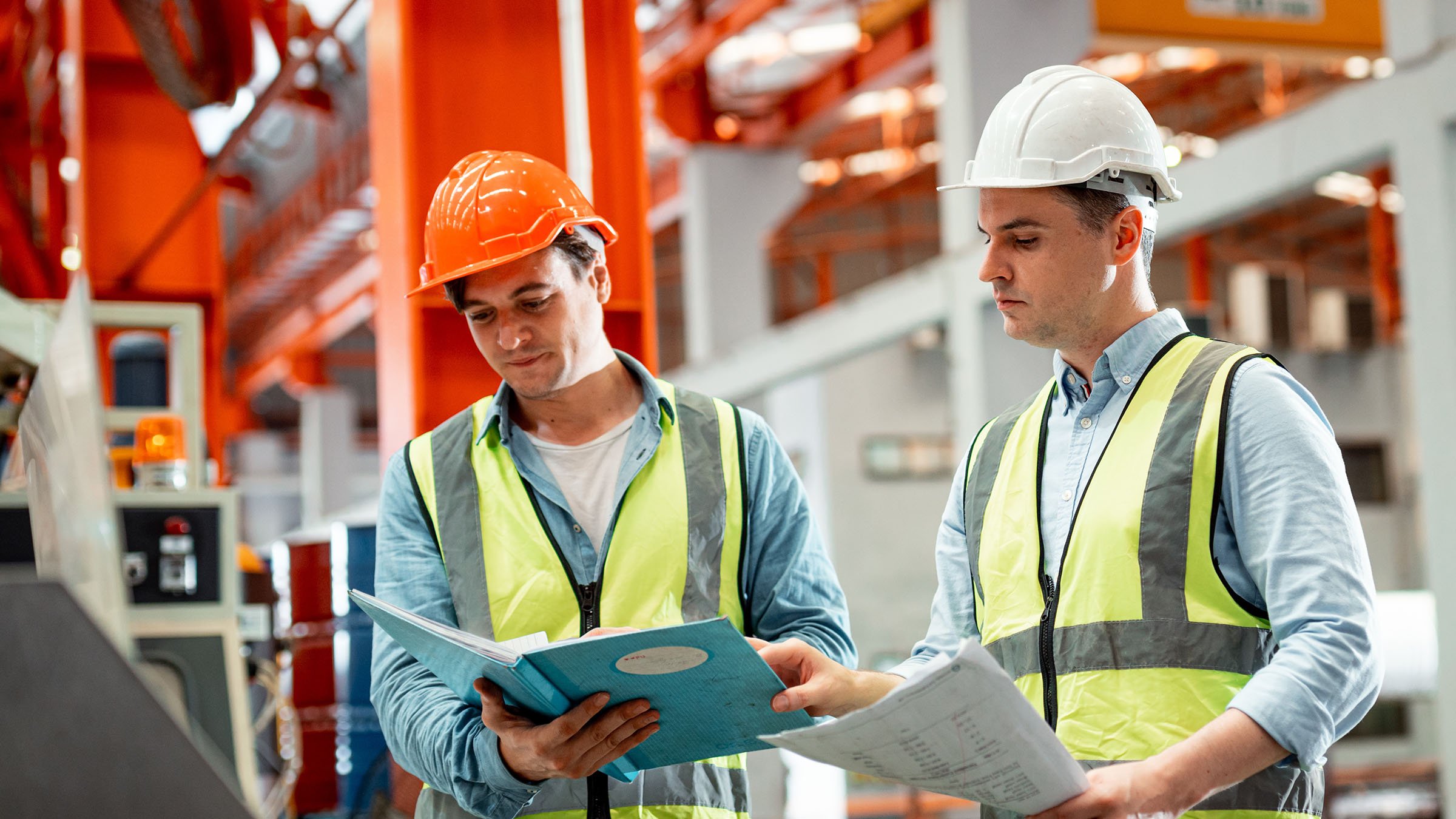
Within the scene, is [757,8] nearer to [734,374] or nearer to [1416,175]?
[734,374]

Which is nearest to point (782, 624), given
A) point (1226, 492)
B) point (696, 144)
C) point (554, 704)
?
point (554, 704)

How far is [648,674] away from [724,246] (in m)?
9.91

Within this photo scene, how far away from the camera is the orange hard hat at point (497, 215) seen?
2.61 m

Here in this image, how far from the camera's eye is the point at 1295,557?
190cm

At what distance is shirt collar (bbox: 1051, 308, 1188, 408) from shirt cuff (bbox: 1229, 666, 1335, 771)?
1.77 ft

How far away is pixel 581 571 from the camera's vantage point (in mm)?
2473

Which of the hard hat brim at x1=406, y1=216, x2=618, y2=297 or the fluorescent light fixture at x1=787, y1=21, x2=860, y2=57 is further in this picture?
the fluorescent light fixture at x1=787, y1=21, x2=860, y2=57

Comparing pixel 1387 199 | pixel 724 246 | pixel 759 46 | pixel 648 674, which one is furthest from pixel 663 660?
pixel 1387 199

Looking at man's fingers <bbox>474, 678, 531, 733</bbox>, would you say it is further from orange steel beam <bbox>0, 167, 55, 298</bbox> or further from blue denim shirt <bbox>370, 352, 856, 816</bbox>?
orange steel beam <bbox>0, 167, 55, 298</bbox>

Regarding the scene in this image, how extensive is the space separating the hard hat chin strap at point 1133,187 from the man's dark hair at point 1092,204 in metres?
0.01

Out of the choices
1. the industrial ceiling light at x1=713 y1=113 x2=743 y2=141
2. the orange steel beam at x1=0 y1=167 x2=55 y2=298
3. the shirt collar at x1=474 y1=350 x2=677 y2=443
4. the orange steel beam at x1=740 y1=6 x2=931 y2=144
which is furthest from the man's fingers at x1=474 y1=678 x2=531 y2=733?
the orange steel beam at x1=0 y1=167 x2=55 y2=298

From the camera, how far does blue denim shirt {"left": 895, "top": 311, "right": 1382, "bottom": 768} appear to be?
184cm

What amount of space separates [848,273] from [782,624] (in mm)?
20676

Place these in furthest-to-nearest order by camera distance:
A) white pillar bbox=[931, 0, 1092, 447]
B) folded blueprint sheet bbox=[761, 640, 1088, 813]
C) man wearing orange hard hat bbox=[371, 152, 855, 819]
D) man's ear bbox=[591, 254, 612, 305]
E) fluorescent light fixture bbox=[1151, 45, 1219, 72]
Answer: fluorescent light fixture bbox=[1151, 45, 1219, 72]
white pillar bbox=[931, 0, 1092, 447]
man's ear bbox=[591, 254, 612, 305]
man wearing orange hard hat bbox=[371, 152, 855, 819]
folded blueprint sheet bbox=[761, 640, 1088, 813]
